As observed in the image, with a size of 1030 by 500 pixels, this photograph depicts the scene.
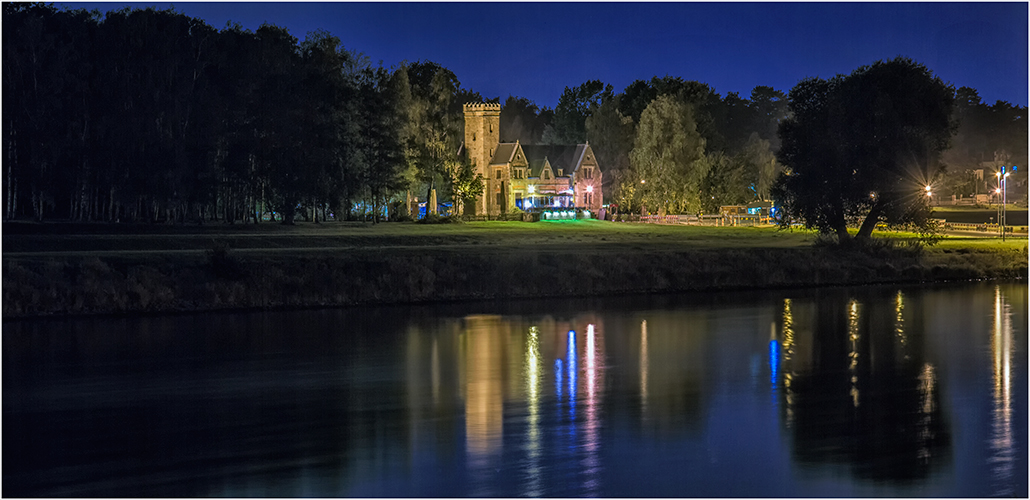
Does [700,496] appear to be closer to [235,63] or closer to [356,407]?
[356,407]

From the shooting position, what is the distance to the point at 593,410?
21953mm

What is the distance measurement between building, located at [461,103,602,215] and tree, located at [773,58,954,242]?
5445 centimetres

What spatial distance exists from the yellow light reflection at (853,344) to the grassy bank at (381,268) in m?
7.32

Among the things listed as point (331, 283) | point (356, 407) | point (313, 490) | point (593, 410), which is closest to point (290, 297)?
point (331, 283)

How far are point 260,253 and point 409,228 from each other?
25.0 metres

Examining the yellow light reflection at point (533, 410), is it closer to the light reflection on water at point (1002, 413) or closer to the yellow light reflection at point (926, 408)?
the yellow light reflection at point (926, 408)

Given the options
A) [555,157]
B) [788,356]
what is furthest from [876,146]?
[555,157]

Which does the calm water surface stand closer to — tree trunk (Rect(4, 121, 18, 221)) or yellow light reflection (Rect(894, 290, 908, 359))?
yellow light reflection (Rect(894, 290, 908, 359))

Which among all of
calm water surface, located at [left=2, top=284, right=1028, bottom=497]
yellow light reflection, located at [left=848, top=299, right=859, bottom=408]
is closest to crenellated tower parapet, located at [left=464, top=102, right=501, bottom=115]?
yellow light reflection, located at [left=848, top=299, right=859, bottom=408]

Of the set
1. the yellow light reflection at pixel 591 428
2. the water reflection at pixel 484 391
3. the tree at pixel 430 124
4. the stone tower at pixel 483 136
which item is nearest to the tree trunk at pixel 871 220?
the water reflection at pixel 484 391

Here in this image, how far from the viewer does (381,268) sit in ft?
136

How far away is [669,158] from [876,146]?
50122 millimetres

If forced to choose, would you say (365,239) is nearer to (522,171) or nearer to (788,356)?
(788,356)

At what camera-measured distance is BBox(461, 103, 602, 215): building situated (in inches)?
4365
